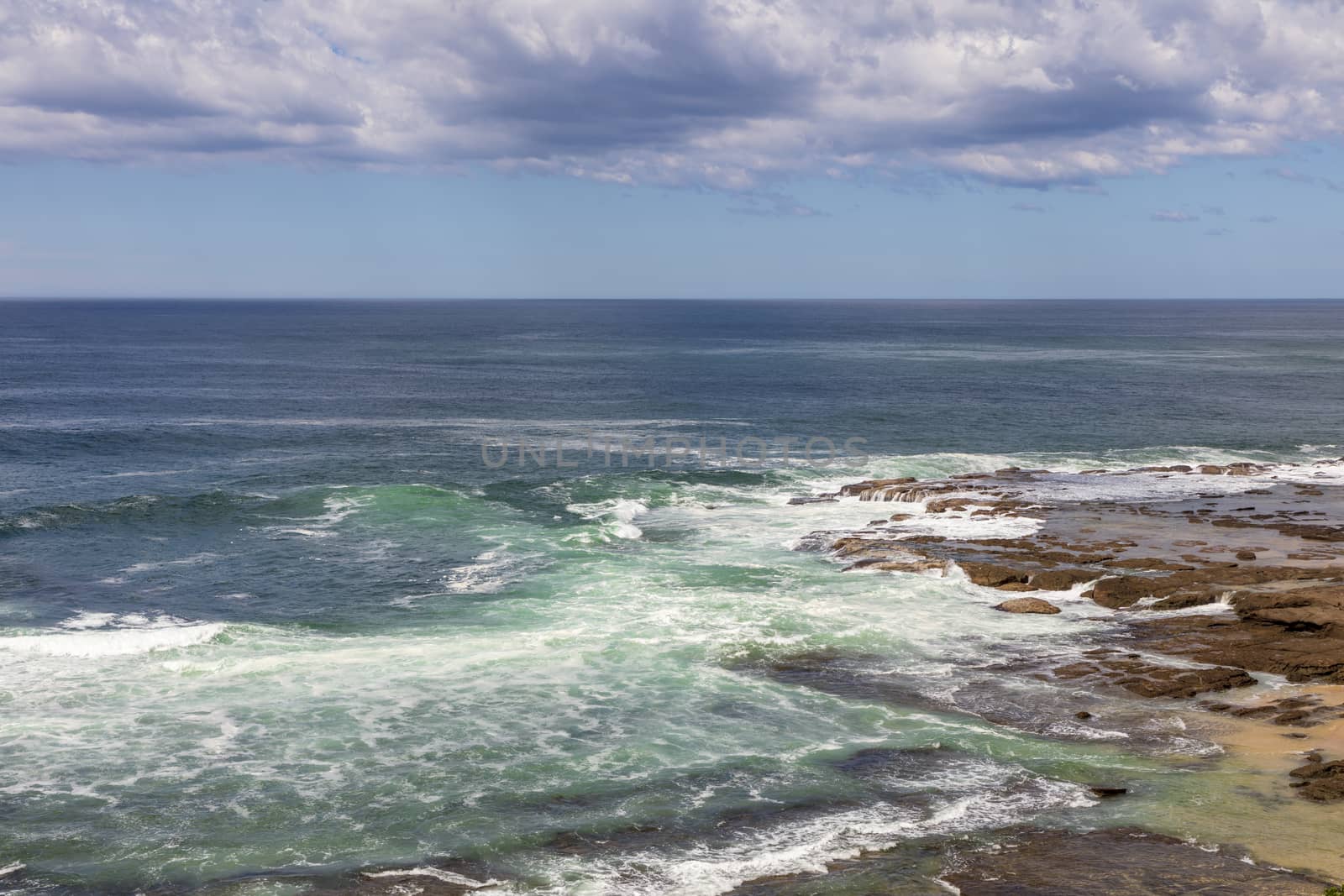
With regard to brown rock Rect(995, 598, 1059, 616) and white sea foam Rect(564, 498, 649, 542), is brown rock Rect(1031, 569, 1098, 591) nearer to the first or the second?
brown rock Rect(995, 598, 1059, 616)

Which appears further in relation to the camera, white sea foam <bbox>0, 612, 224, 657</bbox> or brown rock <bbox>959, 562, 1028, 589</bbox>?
brown rock <bbox>959, 562, 1028, 589</bbox>

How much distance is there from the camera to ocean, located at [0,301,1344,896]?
2470cm

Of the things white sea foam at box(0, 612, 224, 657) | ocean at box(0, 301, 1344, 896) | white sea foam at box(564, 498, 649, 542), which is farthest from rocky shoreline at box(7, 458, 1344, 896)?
white sea foam at box(0, 612, 224, 657)

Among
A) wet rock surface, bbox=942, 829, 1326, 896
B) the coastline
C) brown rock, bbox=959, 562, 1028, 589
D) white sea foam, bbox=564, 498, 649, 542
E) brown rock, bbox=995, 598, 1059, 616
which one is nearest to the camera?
wet rock surface, bbox=942, 829, 1326, 896

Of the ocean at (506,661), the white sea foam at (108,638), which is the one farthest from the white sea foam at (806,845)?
the white sea foam at (108,638)

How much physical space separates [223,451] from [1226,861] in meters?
71.2

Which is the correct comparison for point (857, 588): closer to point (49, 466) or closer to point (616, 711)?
point (616, 711)

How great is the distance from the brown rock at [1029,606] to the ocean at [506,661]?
120 cm

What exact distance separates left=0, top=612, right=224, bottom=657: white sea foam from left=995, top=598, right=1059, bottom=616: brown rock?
30.4 metres

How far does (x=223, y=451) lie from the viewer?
7756 centimetres

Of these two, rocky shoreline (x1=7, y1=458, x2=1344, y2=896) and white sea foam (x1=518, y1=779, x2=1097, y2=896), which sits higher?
rocky shoreline (x1=7, y1=458, x2=1344, y2=896)

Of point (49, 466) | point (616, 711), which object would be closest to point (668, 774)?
point (616, 711)

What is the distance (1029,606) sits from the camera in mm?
42375

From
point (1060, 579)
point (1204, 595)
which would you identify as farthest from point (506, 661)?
point (1204, 595)
